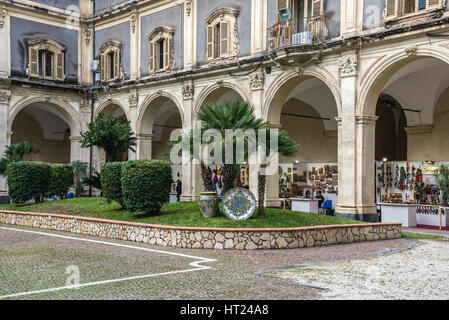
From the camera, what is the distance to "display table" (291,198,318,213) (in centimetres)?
2058

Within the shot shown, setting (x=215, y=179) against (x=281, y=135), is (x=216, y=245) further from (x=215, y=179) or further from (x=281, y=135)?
(x=215, y=179)

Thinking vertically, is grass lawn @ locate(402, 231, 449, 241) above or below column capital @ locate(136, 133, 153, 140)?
below

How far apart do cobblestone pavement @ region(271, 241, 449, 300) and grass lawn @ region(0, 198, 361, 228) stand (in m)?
3.41

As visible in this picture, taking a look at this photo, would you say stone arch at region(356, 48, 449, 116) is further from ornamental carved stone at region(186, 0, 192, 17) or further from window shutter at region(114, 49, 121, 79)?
window shutter at region(114, 49, 121, 79)

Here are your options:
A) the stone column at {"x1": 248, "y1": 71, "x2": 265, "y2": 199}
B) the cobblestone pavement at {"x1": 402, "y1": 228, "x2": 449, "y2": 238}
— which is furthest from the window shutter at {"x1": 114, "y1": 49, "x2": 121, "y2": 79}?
the cobblestone pavement at {"x1": 402, "y1": 228, "x2": 449, "y2": 238}

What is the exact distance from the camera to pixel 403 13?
16844 millimetres

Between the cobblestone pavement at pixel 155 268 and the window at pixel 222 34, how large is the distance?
11563 millimetres

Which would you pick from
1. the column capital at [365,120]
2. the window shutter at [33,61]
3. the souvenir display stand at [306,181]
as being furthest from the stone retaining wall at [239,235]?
the window shutter at [33,61]

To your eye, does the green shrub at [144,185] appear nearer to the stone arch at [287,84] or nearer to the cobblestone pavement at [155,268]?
the cobblestone pavement at [155,268]

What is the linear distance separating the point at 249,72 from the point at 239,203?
8988mm

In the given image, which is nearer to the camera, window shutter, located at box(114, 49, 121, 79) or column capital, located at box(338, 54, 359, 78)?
column capital, located at box(338, 54, 359, 78)

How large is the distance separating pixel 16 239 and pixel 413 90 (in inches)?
650

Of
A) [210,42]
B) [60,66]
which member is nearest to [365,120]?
[210,42]

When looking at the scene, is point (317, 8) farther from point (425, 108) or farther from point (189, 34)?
point (189, 34)
